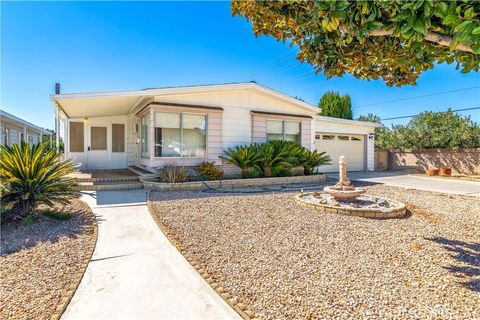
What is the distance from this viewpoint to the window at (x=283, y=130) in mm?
12180

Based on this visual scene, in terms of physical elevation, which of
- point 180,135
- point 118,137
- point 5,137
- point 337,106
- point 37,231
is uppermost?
point 337,106

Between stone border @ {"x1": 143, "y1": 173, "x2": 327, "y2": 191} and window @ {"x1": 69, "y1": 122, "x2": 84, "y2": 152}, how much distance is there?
584 cm

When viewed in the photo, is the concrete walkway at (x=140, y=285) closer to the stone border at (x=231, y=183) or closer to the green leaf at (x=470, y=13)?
the green leaf at (x=470, y=13)

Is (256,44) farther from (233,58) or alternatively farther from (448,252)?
(448,252)

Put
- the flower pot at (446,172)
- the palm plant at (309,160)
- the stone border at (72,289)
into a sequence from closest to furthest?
the stone border at (72,289)
the palm plant at (309,160)
the flower pot at (446,172)

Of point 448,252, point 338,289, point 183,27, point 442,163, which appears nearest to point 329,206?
point 448,252

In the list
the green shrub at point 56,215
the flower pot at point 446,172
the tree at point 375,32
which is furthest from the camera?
the flower pot at point 446,172

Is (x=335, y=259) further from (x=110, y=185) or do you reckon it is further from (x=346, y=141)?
(x=346, y=141)

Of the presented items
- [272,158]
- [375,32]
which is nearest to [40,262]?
[375,32]

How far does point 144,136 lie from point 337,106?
1707 cm

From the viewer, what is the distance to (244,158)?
1029 centimetres

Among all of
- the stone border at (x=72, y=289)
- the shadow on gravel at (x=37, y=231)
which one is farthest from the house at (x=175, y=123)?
the stone border at (x=72, y=289)

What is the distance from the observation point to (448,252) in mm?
3738

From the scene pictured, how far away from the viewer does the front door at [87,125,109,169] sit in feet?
41.1
